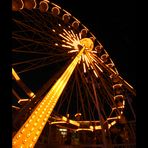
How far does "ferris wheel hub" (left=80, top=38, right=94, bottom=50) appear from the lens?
340 inches

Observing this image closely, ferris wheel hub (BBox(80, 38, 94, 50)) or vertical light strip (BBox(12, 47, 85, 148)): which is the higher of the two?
ferris wheel hub (BBox(80, 38, 94, 50))

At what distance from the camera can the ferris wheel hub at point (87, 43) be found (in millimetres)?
8647

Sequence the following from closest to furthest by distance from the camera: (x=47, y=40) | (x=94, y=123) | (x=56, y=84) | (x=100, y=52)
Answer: (x=56, y=84)
(x=47, y=40)
(x=100, y=52)
(x=94, y=123)

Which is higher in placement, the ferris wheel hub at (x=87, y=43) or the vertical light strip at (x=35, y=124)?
the ferris wheel hub at (x=87, y=43)

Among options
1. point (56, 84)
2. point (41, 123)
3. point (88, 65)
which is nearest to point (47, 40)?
point (88, 65)

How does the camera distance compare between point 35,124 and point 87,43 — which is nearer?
point 35,124

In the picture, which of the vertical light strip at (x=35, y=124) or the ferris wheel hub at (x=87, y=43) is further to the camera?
the ferris wheel hub at (x=87, y=43)

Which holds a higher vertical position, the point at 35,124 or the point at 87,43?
the point at 87,43

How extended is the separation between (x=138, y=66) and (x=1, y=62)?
2.16ft

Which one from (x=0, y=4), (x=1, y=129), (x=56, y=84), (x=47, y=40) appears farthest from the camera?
(x=47, y=40)

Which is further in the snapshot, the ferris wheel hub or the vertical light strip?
the ferris wheel hub

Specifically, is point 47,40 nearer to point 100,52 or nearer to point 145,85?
point 100,52

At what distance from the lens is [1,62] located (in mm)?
1148

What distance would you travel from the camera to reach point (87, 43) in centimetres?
884
